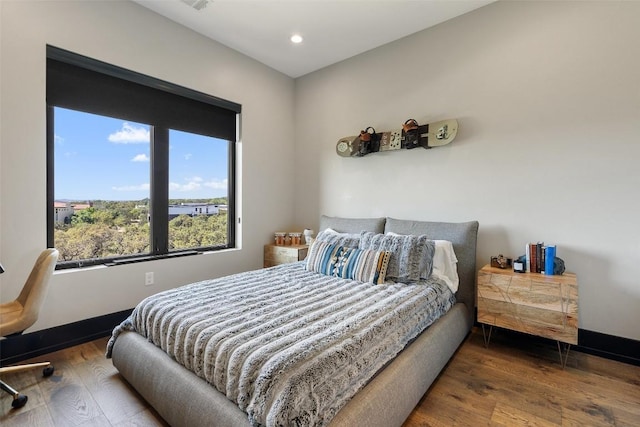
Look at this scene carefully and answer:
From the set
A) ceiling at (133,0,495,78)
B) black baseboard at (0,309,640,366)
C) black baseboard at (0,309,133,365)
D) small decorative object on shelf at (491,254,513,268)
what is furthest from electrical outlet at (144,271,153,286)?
small decorative object on shelf at (491,254,513,268)

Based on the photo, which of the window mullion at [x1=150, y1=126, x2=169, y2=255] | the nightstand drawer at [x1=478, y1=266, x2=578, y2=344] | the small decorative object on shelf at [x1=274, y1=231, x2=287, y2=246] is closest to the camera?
the nightstand drawer at [x1=478, y1=266, x2=578, y2=344]

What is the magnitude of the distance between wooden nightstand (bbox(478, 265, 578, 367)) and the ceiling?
2.43m

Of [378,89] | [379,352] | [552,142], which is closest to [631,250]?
A: [552,142]

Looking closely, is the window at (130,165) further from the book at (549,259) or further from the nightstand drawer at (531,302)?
the book at (549,259)

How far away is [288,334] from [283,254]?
2211mm

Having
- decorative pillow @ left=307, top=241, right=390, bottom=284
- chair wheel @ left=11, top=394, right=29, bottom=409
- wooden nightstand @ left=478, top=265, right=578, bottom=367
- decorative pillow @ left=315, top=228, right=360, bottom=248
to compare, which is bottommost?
chair wheel @ left=11, top=394, right=29, bottom=409

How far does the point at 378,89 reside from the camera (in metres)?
3.37

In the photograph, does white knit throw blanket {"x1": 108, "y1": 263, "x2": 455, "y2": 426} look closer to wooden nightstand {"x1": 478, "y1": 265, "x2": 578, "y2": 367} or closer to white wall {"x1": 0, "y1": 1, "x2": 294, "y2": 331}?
wooden nightstand {"x1": 478, "y1": 265, "x2": 578, "y2": 367}

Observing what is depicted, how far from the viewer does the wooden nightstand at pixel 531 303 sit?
6.62 feet

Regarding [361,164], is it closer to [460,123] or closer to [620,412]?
[460,123]

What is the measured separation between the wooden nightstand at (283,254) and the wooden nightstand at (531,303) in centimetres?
189

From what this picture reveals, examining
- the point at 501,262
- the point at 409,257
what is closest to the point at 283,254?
the point at 409,257

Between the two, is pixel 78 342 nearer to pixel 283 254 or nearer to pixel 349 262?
pixel 283 254

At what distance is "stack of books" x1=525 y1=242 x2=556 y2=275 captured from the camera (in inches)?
87.9
